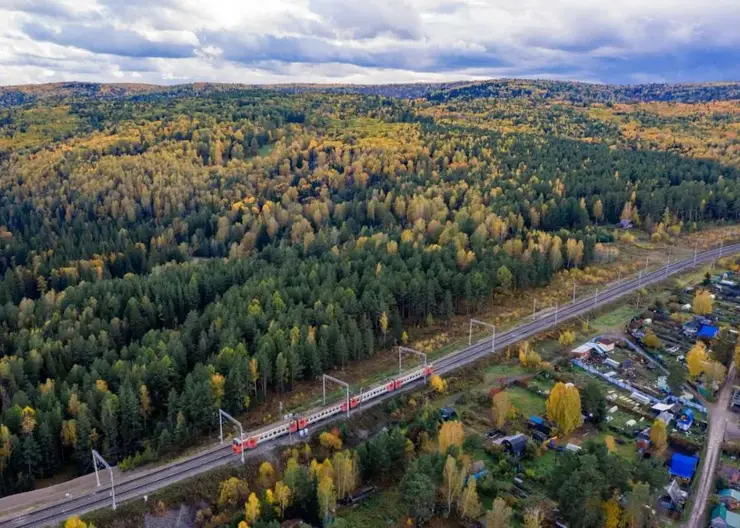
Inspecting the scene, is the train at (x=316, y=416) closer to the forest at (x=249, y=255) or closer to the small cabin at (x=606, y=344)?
the forest at (x=249, y=255)

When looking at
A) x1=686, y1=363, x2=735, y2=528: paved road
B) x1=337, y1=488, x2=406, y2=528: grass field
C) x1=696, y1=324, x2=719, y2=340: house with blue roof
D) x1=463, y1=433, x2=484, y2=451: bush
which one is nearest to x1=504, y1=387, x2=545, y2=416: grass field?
x1=463, y1=433, x2=484, y2=451: bush

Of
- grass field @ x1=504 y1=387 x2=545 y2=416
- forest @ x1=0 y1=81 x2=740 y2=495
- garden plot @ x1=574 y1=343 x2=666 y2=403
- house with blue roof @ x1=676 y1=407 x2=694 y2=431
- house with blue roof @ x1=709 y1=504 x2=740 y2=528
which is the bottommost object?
grass field @ x1=504 y1=387 x2=545 y2=416

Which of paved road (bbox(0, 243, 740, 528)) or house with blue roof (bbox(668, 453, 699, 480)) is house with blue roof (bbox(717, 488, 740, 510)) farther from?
paved road (bbox(0, 243, 740, 528))

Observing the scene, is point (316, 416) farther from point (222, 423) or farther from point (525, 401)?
point (525, 401)

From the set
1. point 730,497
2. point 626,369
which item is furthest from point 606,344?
point 730,497

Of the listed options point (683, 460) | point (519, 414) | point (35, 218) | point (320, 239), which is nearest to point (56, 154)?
point (35, 218)

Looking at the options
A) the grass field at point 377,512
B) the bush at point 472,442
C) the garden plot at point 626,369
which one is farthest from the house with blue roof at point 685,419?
the grass field at point 377,512

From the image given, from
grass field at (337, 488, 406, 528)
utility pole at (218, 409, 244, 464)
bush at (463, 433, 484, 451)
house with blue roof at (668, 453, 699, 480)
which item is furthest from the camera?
bush at (463, 433, 484, 451)
